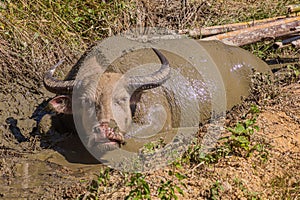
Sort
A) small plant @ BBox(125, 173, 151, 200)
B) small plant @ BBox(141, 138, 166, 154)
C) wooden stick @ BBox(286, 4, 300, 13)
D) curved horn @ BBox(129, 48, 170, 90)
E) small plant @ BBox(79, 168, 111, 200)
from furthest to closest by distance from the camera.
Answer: wooden stick @ BBox(286, 4, 300, 13), curved horn @ BBox(129, 48, 170, 90), small plant @ BBox(141, 138, 166, 154), small plant @ BBox(79, 168, 111, 200), small plant @ BBox(125, 173, 151, 200)

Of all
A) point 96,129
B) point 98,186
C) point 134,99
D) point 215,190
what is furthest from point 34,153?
point 215,190

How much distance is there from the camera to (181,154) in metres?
4.24

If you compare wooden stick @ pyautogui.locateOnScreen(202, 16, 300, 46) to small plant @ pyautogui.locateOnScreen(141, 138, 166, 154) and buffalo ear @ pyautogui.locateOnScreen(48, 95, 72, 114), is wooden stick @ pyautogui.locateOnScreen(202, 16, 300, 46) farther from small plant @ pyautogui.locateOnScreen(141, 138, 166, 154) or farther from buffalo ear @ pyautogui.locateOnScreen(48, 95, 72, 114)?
small plant @ pyautogui.locateOnScreen(141, 138, 166, 154)

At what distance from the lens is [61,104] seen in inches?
206

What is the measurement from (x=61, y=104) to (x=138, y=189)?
2051 mm

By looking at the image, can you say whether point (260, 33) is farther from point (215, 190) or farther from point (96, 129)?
point (215, 190)

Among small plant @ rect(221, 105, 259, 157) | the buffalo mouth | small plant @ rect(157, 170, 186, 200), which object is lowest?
small plant @ rect(157, 170, 186, 200)

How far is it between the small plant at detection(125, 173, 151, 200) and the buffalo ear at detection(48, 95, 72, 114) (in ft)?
5.99

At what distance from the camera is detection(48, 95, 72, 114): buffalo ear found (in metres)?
5.20

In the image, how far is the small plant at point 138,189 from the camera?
11.1 ft

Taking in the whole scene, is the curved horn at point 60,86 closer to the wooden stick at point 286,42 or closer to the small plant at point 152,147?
the small plant at point 152,147

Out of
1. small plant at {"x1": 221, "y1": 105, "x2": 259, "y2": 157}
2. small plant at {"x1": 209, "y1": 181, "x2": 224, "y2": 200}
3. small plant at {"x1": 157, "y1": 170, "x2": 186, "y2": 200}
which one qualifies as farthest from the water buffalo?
small plant at {"x1": 209, "y1": 181, "x2": 224, "y2": 200}

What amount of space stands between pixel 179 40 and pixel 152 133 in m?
1.55

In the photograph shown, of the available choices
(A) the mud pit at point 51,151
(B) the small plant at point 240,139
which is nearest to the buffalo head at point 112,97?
(A) the mud pit at point 51,151
